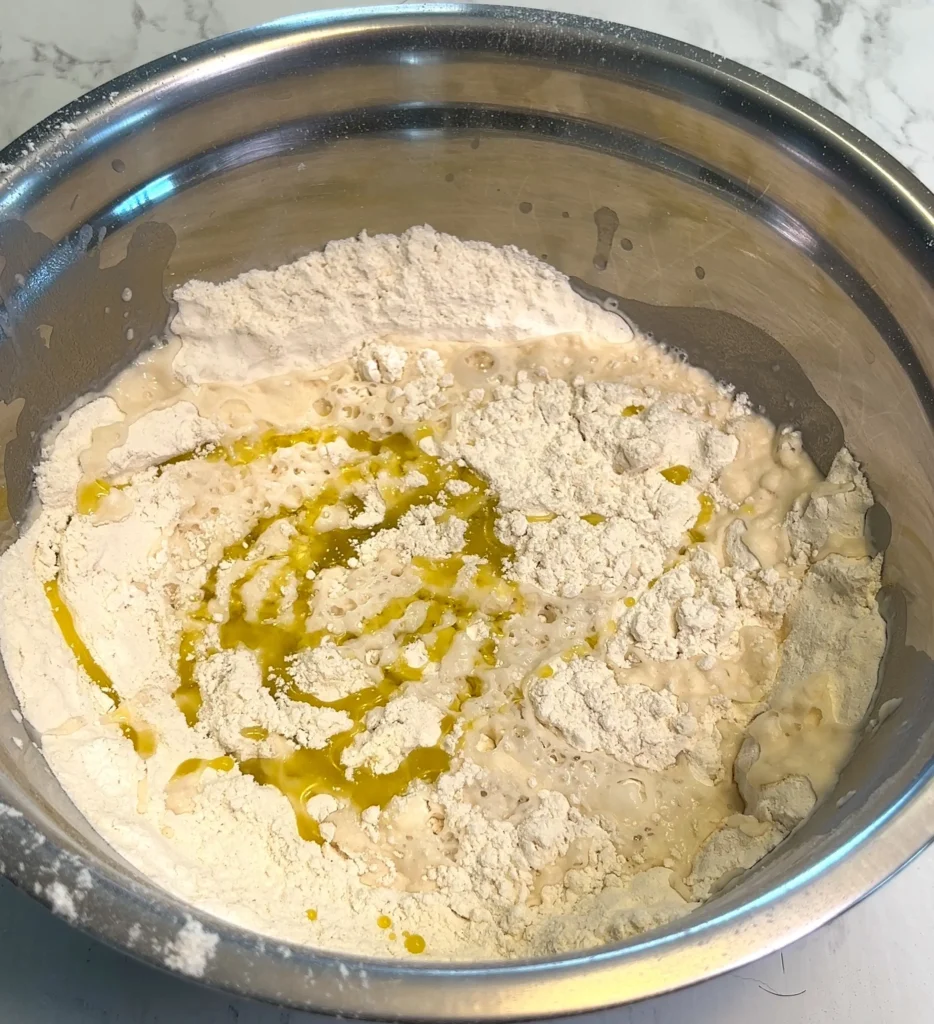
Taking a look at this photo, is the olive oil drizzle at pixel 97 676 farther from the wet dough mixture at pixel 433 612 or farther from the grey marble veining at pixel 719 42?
the grey marble veining at pixel 719 42

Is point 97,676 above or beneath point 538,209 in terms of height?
beneath

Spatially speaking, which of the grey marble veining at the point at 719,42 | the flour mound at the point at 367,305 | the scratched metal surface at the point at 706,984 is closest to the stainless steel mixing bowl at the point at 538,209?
the flour mound at the point at 367,305

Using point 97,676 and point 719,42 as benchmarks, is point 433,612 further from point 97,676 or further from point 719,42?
point 719,42

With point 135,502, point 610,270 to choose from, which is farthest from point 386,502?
point 610,270

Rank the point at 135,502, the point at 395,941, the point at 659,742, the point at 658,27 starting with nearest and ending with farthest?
the point at 395,941 < the point at 659,742 < the point at 135,502 < the point at 658,27

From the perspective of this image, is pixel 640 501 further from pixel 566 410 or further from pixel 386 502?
pixel 386 502

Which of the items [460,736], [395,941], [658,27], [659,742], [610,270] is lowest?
[395,941]

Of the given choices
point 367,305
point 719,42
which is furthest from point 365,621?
point 719,42

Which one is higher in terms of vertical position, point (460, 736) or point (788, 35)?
point (788, 35)
